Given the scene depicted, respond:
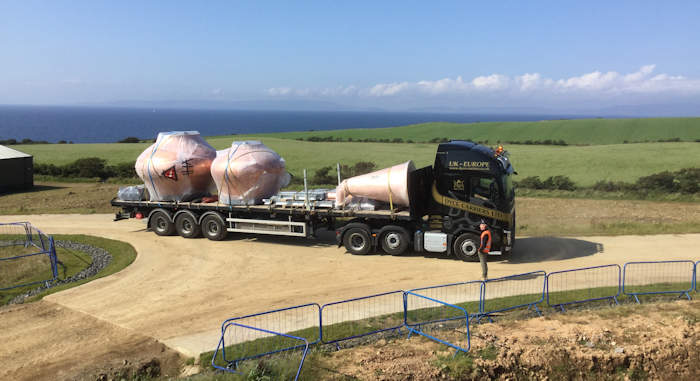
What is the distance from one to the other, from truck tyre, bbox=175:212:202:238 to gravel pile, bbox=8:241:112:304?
280cm

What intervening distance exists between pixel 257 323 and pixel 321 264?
501 centimetres

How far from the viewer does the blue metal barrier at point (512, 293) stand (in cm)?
1184

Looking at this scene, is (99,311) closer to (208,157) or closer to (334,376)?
(334,376)

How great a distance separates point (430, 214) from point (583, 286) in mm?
5060

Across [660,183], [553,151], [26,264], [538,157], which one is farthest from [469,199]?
[553,151]

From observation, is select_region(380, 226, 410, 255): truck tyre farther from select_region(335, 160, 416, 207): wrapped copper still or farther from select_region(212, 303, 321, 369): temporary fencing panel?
select_region(212, 303, 321, 369): temporary fencing panel

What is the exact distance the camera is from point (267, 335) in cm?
1067

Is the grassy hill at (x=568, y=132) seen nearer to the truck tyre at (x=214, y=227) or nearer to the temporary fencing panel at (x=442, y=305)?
the truck tyre at (x=214, y=227)

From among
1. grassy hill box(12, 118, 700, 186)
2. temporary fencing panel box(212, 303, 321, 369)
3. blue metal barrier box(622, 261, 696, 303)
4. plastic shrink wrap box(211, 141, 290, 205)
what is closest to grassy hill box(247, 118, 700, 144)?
grassy hill box(12, 118, 700, 186)

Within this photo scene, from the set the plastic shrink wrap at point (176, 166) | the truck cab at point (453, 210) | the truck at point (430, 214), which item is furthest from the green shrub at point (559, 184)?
the plastic shrink wrap at point (176, 166)

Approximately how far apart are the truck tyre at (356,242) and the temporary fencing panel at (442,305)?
377 cm

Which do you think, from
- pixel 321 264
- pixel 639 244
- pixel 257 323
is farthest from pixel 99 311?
pixel 639 244

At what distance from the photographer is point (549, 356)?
9.75m

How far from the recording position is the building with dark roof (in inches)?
1286
